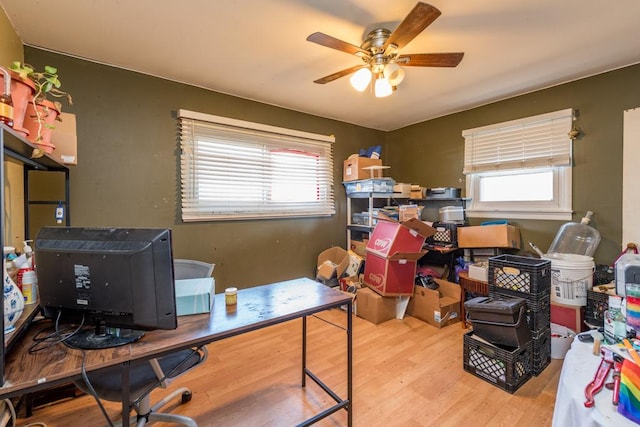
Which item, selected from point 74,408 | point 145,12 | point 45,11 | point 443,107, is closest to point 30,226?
point 74,408

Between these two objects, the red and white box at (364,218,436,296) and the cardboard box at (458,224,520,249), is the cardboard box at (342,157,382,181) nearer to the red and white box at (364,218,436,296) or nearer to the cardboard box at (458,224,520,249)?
the red and white box at (364,218,436,296)

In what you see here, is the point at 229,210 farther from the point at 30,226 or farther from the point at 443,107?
the point at 443,107

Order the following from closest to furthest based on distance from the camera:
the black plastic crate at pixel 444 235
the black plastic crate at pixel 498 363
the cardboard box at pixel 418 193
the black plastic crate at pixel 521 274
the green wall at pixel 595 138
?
the black plastic crate at pixel 498 363 → the black plastic crate at pixel 521 274 → the green wall at pixel 595 138 → the black plastic crate at pixel 444 235 → the cardboard box at pixel 418 193

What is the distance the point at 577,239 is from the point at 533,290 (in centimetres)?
113

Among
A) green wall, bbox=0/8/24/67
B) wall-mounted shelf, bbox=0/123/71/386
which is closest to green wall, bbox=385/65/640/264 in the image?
wall-mounted shelf, bbox=0/123/71/386

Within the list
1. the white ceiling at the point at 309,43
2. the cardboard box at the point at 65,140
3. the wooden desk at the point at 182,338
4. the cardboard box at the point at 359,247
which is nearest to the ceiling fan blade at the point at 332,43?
the white ceiling at the point at 309,43

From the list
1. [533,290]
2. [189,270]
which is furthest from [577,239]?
[189,270]

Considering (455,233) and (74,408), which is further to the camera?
(455,233)

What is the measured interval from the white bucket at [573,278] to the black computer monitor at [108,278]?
9.63 ft

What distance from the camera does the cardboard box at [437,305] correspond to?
297 centimetres

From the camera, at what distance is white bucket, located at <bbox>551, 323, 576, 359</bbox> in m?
2.34

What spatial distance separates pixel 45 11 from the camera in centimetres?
178

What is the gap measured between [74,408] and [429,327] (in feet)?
9.62

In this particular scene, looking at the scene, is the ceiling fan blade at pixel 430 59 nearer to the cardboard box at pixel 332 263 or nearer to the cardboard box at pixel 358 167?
the cardboard box at pixel 358 167
